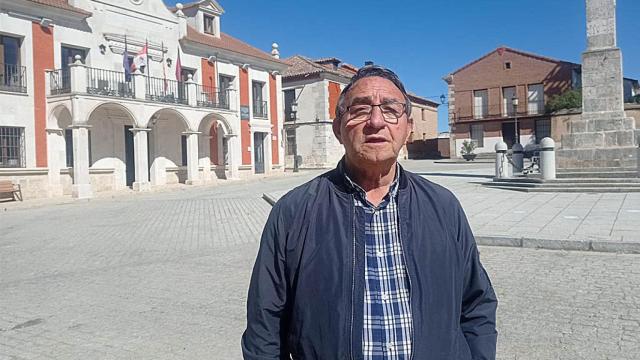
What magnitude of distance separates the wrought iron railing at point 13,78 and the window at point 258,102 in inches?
545

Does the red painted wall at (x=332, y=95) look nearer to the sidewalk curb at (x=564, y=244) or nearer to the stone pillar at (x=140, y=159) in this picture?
the stone pillar at (x=140, y=159)

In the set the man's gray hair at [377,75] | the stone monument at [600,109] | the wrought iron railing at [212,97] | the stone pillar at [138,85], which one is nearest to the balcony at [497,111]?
the wrought iron railing at [212,97]

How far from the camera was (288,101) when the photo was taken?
4075 cm

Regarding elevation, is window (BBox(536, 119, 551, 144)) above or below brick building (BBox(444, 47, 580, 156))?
below

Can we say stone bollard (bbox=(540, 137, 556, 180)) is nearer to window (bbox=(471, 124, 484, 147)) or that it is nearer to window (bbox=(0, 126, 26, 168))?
window (bbox=(0, 126, 26, 168))

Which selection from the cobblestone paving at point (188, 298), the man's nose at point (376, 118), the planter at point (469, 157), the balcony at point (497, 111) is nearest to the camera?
the man's nose at point (376, 118)

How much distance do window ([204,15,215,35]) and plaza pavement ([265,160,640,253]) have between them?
2218cm

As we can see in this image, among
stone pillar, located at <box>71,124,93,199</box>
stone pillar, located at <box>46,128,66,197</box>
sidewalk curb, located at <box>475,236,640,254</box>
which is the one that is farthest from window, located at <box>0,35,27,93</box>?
sidewalk curb, located at <box>475,236,640,254</box>

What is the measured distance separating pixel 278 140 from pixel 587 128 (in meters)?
20.5

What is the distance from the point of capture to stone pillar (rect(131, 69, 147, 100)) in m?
22.8

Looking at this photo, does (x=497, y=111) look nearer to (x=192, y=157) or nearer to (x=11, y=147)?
(x=192, y=157)

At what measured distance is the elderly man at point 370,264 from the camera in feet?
5.41

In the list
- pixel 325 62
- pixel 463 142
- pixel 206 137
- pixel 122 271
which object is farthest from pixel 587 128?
pixel 463 142

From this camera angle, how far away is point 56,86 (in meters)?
20.7
